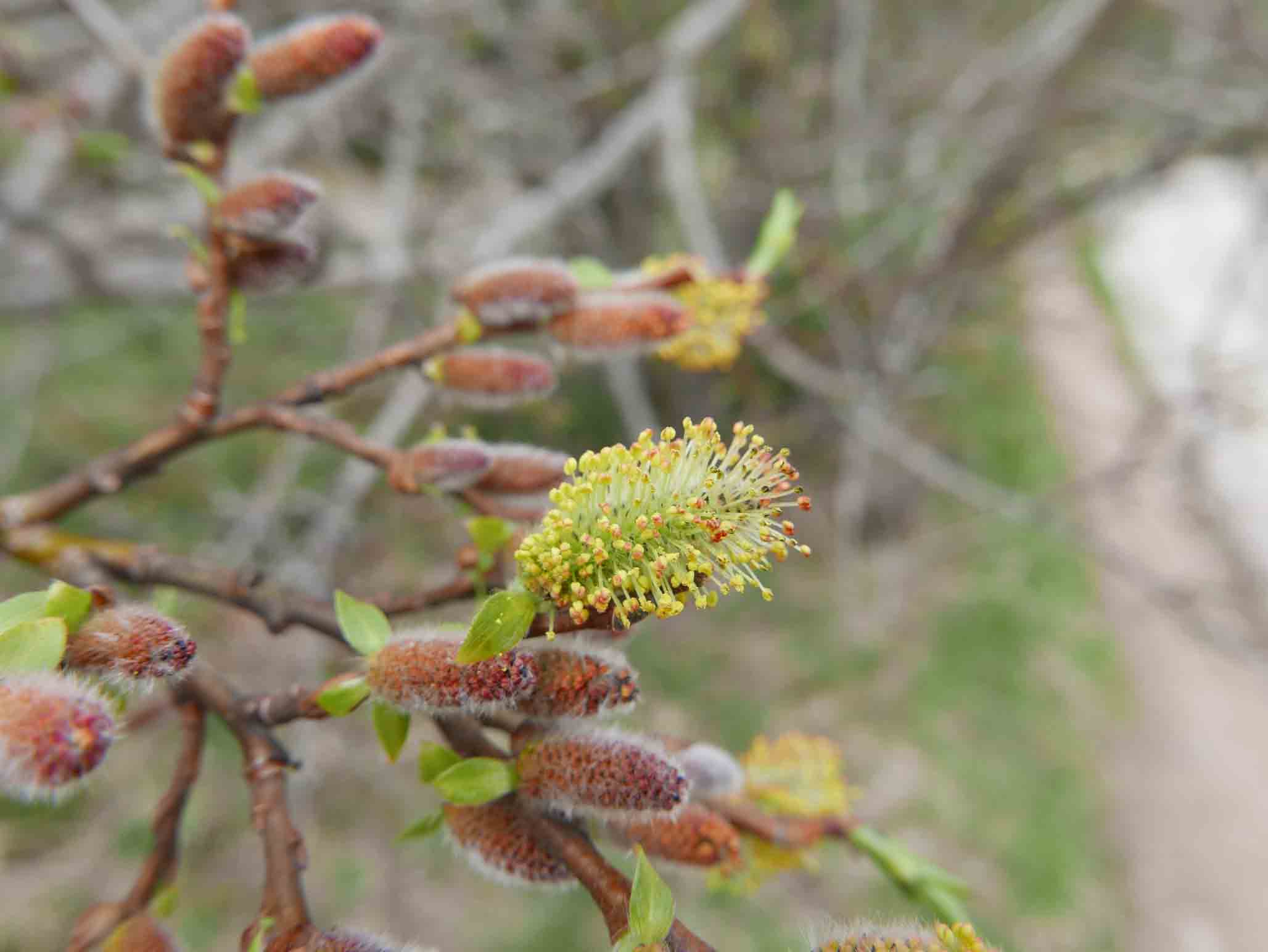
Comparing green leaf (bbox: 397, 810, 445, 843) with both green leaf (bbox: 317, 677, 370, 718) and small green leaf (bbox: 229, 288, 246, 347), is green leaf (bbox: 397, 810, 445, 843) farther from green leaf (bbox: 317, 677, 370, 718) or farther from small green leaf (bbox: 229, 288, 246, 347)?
small green leaf (bbox: 229, 288, 246, 347)

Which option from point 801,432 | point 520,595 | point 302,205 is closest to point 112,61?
point 302,205

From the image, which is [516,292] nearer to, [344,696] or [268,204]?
[268,204]

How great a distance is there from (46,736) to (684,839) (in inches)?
20.1

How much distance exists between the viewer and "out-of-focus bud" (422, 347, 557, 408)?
1.01m

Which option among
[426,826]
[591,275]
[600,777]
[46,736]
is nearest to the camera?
[46,736]

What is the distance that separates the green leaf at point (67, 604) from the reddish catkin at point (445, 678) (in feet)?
0.74

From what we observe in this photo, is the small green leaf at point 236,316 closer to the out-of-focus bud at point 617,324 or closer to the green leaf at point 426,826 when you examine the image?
the out-of-focus bud at point 617,324

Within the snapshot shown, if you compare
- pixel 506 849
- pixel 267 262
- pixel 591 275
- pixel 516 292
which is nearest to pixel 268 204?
pixel 267 262

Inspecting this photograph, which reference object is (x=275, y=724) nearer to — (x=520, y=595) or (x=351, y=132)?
(x=520, y=595)

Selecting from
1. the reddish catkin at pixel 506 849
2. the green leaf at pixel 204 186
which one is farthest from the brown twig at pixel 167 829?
the green leaf at pixel 204 186

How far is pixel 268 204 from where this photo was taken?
0.95m

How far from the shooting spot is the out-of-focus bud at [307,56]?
39.6 inches

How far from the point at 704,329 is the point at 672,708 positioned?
3.00 m

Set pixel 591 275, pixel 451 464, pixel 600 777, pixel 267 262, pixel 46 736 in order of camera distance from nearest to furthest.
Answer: pixel 46 736
pixel 600 777
pixel 451 464
pixel 267 262
pixel 591 275
